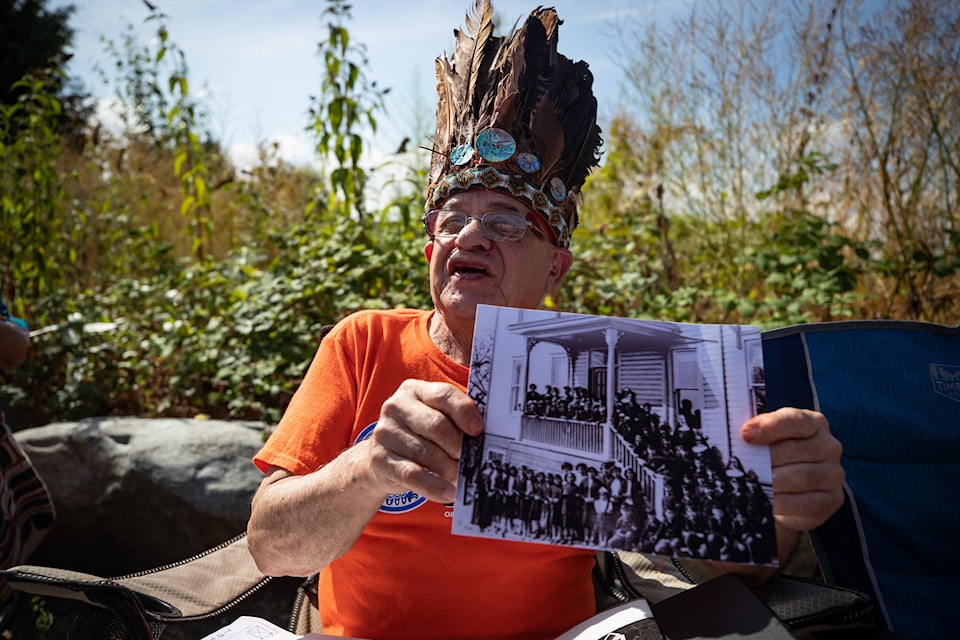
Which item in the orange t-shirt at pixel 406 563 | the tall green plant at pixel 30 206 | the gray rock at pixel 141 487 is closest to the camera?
the orange t-shirt at pixel 406 563

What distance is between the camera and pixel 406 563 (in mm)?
1618

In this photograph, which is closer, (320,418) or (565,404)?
(565,404)

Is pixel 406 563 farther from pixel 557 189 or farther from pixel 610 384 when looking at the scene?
pixel 557 189

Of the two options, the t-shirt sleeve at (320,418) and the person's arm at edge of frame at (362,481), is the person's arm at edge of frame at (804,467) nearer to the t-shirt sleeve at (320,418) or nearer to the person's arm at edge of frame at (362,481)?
the person's arm at edge of frame at (362,481)

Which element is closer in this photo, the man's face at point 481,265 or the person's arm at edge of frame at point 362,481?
the person's arm at edge of frame at point 362,481

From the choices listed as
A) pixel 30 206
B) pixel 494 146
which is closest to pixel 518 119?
pixel 494 146

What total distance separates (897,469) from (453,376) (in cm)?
110

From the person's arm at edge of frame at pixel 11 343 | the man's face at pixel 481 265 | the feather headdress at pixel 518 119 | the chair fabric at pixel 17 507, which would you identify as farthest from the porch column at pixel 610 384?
the person's arm at edge of frame at pixel 11 343

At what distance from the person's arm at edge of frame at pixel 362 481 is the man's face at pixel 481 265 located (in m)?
0.46

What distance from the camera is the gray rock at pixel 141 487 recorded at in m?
3.10

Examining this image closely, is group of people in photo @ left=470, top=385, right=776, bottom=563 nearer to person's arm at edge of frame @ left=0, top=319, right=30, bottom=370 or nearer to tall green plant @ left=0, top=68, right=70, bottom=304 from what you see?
person's arm at edge of frame @ left=0, top=319, right=30, bottom=370

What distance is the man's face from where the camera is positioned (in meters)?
1.71

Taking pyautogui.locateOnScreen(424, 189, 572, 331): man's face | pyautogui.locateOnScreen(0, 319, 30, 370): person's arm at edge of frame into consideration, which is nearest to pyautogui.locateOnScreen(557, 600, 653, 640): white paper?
pyautogui.locateOnScreen(424, 189, 572, 331): man's face

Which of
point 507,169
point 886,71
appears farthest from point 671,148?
point 507,169
